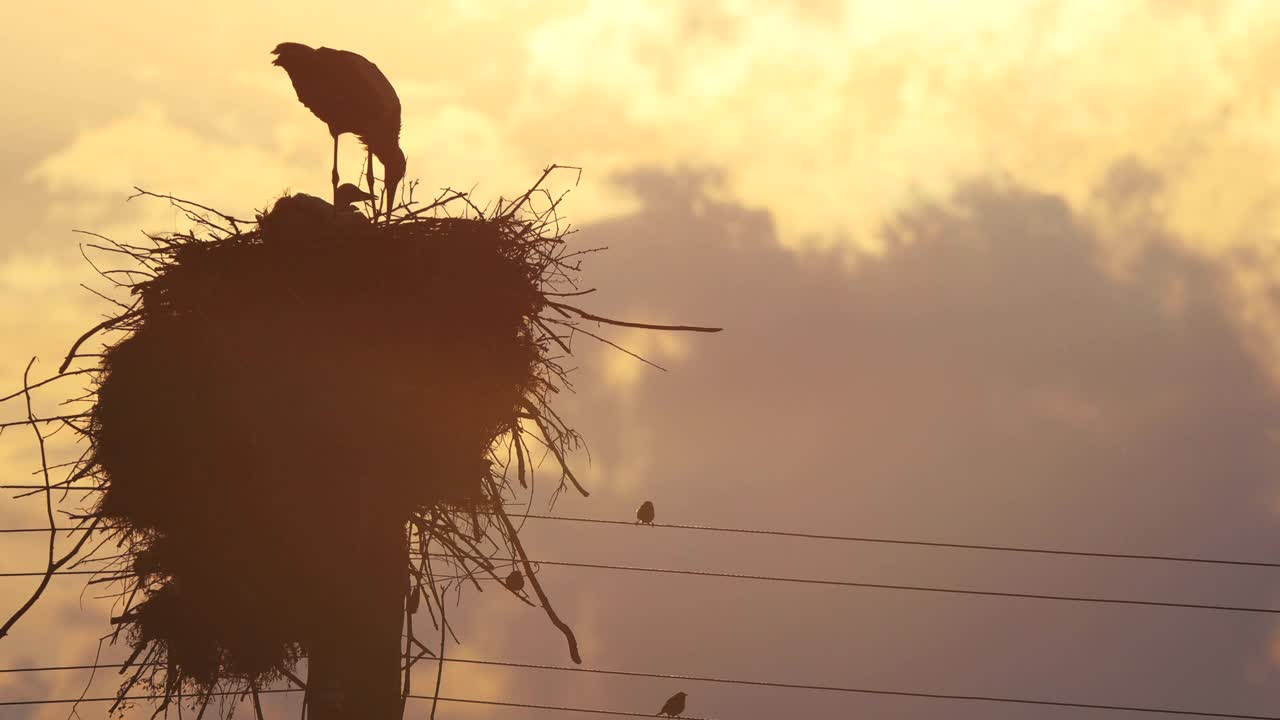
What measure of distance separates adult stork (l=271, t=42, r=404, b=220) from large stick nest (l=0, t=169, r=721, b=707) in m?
3.50

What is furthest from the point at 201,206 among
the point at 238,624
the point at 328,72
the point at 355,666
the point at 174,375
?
the point at 328,72

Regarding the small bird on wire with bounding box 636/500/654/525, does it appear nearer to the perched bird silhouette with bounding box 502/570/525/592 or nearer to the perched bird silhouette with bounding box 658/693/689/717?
the perched bird silhouette with bounding box 658/693/689/717

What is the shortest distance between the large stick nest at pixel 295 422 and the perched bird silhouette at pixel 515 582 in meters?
0.11

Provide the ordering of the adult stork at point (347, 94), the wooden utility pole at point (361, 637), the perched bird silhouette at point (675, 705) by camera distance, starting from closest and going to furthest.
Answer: the wooden utility pole at point (361, 637)
the adult stork at point (347, 94)
the perched bird silhouette at point (675, 705)

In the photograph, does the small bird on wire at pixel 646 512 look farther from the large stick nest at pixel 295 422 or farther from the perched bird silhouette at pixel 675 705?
the large stick nest at pixel 295 422

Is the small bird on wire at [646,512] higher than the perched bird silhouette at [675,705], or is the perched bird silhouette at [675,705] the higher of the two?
the small bird on wire at [646,512]

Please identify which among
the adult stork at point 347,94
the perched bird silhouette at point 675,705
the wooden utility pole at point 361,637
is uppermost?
the adult stork at point 347,94

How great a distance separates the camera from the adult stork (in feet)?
32.1

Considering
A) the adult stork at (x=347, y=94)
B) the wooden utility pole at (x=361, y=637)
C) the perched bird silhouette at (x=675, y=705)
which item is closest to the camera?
the wooden utility pole at (x=361, y=637)

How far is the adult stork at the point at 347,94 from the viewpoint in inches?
385

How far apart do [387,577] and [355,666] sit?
0.36 m

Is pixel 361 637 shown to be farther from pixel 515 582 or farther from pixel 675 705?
pixel 675 705

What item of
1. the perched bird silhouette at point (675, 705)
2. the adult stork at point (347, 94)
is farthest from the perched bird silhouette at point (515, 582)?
the perched bird silhouette at point (675, 705)

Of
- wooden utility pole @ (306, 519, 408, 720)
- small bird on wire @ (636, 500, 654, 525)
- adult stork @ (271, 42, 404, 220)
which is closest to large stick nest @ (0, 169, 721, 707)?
wooden utility pole @ (306, 519, 408, 720)
